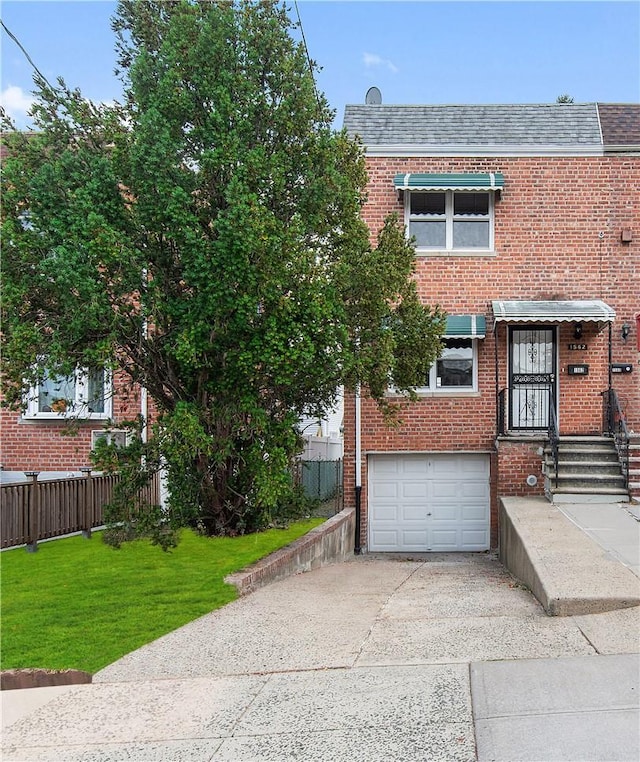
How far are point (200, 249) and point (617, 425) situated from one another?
930 cm

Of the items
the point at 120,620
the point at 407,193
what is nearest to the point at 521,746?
the point at 120,620

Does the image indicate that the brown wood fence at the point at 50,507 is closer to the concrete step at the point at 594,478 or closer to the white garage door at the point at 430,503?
the white garage door at the point at 430,503

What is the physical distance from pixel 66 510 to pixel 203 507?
8.26 ft

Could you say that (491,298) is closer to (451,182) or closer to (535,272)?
(535,272)

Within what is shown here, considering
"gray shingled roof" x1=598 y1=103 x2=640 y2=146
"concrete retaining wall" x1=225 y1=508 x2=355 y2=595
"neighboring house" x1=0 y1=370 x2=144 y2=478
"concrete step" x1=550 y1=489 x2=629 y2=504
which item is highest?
"gray shingled roof" x1=598 y1=103 x2=640 y2=146

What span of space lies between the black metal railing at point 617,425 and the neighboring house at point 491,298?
0.09 m

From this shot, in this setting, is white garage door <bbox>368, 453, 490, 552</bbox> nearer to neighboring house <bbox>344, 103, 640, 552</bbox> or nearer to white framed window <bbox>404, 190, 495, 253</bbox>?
neighboring house <bbox>344, 103, 640, 552</bbox>

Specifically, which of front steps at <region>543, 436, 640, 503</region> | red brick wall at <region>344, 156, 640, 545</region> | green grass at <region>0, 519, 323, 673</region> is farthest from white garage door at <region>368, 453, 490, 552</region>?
green grass at <region>0, 519, 323, 673</region>

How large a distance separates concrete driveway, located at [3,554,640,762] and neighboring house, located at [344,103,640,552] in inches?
326

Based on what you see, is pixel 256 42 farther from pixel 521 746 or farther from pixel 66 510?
pixel 521 746

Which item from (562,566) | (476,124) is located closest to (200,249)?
(562,566)

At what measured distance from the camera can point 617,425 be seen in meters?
15.0

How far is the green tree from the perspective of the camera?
9250 mm

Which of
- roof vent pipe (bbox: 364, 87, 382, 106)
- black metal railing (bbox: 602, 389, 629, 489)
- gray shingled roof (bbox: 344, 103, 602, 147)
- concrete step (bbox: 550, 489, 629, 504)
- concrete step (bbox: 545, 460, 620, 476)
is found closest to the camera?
concrete step (bbox: 550, 489, 629, 504)
